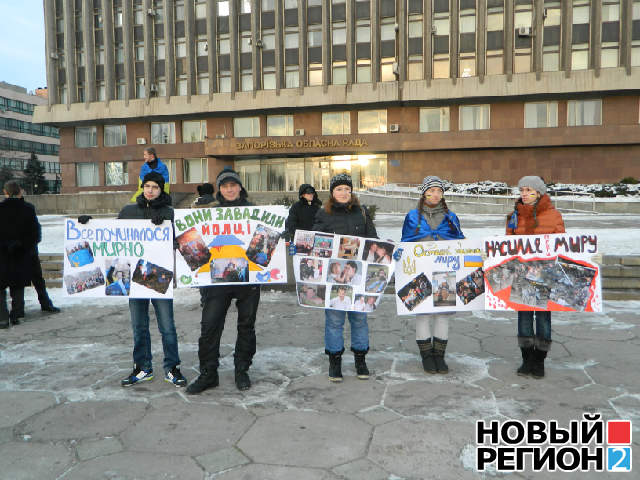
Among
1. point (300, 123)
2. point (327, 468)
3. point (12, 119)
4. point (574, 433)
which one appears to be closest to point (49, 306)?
point (327, 468)

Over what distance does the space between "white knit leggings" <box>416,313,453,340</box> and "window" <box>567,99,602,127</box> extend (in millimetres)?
37387

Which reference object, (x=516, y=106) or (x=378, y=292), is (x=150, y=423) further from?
(x=516, y=106)

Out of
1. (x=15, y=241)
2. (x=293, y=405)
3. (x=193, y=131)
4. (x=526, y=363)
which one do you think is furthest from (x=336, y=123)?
(x=293, y=405)

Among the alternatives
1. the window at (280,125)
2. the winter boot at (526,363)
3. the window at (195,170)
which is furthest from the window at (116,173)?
the winter boot at (526,363)

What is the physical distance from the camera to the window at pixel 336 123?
4050 cm

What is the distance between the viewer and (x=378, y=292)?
4691 millimetres

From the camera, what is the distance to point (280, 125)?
137 ft

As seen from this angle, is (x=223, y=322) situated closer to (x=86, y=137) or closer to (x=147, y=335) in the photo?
(x=147, y=335)

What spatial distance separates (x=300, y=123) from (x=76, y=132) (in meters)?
22.0

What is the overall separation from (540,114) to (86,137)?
39.6m

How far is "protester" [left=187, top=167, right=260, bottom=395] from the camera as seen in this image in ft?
14.6

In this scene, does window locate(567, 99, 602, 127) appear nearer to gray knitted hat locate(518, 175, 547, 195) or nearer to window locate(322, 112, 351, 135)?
window locate(322, 112, 351, 135)

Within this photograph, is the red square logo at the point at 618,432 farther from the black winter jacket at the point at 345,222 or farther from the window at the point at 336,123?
the window at the point at 336,123
